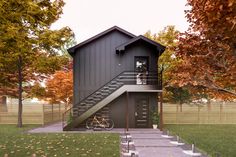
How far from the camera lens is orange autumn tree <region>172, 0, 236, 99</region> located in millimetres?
11938

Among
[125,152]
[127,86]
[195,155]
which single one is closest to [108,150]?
[125,152]

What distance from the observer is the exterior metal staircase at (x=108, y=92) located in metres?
25.8

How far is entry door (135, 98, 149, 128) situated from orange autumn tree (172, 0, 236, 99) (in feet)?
40.6

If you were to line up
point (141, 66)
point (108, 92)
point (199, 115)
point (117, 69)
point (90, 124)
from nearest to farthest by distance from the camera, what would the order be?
point (108, 92)
point (90, 124)
point (117, 69)
point (141, 66)
point (199, 115)

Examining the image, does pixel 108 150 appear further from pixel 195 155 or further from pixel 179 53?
pixel 179 53

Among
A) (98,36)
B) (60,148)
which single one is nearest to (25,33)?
(60,148)

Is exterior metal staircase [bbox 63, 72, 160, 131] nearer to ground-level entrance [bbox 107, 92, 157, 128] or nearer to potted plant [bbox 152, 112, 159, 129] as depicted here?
ground-level entrance [bbox 107, 92, 157, 128]

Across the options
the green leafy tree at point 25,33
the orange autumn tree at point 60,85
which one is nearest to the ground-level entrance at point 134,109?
the green leafy tree at point 25,33

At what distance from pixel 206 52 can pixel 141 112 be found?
14.7m

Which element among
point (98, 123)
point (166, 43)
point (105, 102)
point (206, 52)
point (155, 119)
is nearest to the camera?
point (206, 52)

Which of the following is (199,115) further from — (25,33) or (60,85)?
(25,33)

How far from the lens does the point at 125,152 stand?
14.7m

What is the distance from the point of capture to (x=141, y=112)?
29.0m

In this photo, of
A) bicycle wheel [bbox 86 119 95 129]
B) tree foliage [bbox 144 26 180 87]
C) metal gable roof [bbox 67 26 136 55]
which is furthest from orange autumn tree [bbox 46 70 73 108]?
bicycle wheel [bbox 86 119 95 129]
